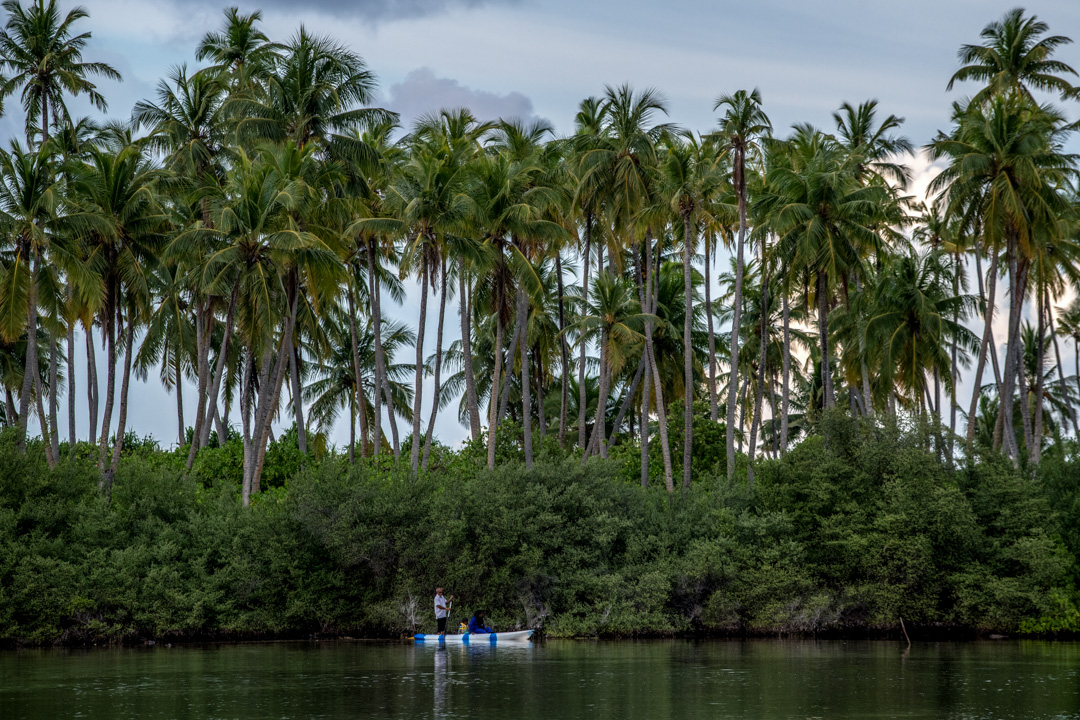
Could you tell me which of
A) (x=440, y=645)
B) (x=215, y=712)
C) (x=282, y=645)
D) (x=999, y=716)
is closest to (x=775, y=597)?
(x=440, y=645)

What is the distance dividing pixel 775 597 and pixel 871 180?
23.1m

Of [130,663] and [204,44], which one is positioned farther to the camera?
[204,44]

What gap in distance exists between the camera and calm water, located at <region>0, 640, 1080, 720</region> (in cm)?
1775

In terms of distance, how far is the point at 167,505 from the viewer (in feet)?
114

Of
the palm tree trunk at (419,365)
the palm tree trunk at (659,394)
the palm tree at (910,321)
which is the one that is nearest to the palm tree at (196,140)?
the palm tree trunk at (419,365)

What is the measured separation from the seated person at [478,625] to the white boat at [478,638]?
20 cm

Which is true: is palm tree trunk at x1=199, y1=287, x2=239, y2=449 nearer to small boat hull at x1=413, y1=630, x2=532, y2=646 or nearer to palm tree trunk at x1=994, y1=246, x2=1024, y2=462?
small boat hull at x1=413, y1=630, x2=532, y2=646

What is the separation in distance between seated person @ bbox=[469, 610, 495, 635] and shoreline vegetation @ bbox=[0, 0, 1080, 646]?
48cm

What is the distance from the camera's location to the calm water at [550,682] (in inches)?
699

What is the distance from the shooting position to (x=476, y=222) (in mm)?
40750

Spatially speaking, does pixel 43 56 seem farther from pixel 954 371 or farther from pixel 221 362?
pixel 954 371

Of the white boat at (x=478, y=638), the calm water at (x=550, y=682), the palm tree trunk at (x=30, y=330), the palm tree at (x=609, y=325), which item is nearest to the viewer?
the calm water at (x=550, y=682)

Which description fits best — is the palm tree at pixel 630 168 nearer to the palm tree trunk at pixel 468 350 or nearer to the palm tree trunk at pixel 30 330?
the palm tree trunk at pixel 468 350

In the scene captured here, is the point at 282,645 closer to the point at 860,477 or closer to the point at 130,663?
the point at 130,663
